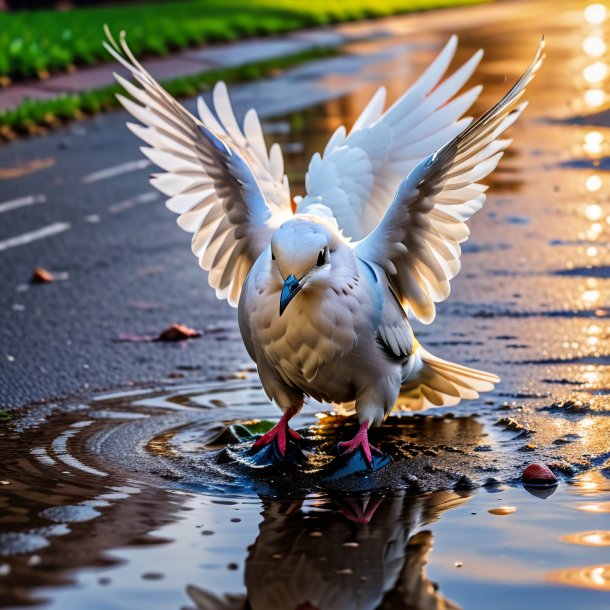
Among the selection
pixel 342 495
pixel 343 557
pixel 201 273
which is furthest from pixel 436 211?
pixel 201 273

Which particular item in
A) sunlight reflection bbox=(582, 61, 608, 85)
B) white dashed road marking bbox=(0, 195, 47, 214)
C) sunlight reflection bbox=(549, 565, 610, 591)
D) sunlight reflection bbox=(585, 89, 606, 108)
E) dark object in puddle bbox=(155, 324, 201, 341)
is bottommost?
sunlight reflection bbox=(549, 565, 610, 591)

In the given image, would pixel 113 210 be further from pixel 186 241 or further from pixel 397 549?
pixel 397 549

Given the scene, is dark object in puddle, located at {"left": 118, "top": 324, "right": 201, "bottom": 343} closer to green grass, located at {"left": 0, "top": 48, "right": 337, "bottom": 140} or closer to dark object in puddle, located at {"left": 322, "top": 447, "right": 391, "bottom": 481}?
dark object in puddle, located at {"left": 322, "top": 447, "right": 391, "bottom": 481}

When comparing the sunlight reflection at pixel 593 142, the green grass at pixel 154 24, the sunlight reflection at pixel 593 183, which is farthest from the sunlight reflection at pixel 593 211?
the green grass at pixel 154 24

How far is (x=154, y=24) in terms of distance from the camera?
20.6 meters

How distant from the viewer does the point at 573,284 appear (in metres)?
7.91

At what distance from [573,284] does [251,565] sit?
14.6ft

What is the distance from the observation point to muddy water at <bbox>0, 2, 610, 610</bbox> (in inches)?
147

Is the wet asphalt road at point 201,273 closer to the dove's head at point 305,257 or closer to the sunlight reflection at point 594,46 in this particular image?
the dove's head at point 305,257

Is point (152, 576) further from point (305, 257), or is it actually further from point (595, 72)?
point (595, 72)

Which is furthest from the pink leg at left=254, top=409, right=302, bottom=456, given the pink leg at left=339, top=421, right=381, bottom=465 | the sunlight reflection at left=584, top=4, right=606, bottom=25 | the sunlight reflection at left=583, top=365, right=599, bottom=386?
the sunlight reflection at left=584, top=4, right=606, bottom=25

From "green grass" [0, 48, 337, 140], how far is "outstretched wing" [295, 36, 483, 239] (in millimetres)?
8136

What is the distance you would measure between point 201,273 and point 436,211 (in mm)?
3759

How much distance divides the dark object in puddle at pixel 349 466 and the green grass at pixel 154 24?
1140 cm
